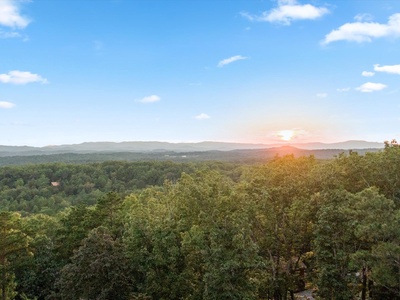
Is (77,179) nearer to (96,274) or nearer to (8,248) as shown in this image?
(8,248)

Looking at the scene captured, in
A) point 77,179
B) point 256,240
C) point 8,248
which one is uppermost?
point 256,240

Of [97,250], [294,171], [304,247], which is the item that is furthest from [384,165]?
[97,250]

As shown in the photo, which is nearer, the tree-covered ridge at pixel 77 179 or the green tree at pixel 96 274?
the green tree at pixel 96 274

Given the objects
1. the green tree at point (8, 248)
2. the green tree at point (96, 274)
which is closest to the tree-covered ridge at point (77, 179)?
the green tree at point (8, 248)

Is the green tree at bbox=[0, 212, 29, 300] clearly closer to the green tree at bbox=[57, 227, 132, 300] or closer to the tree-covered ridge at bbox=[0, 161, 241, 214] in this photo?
the green tree at bbox=[57, 227, 132, 300]

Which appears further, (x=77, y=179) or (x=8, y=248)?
(x=77, y=179)

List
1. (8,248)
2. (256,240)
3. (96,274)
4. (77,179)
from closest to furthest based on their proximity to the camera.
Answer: (96,274), (256,240), (8,248), (77,179)

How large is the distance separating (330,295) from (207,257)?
20.3 feet

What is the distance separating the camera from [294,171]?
73.9ft

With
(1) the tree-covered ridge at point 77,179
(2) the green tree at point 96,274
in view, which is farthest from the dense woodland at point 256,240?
(1) the tree-covered ridge at point 77,179

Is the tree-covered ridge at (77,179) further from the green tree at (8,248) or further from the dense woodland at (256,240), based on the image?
the dense woodland at (256,240)

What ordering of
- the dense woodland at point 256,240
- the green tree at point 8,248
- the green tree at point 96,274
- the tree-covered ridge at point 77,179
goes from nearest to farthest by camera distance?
the dense woodland at point 256,240 → the green tree at point 96,274 → the green tree at point 8,248 → the tree-covered ridge at point 77,179

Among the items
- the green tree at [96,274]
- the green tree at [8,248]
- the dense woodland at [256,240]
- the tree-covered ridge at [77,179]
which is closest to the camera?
the dense woodland at [256,240]

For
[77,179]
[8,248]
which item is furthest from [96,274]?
[77,179]
